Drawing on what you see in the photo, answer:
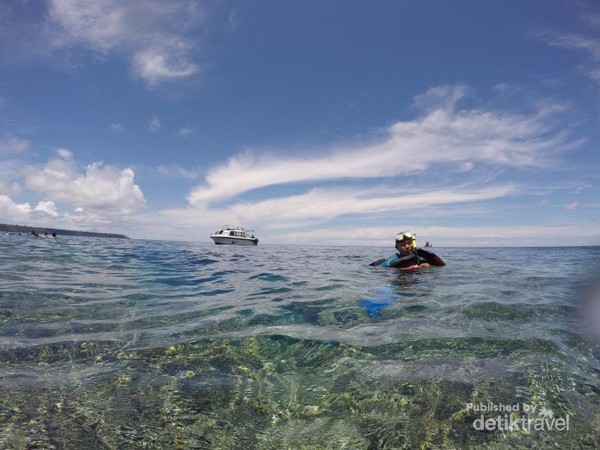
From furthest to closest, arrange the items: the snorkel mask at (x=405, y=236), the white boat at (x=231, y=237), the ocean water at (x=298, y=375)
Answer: the white boat at (x=231, y=237)
the snorkel mask at (x=405, y=236)
the ocean water at (x=298, y=375)

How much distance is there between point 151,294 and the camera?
930 centimetres

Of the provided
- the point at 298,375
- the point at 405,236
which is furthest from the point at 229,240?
the point at 298,375

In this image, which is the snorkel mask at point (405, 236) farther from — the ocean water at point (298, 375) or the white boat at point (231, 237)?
the white boat at point (231, 237)

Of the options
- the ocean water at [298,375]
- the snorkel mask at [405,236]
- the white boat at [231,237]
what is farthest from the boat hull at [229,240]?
the ocean water at [298,375]

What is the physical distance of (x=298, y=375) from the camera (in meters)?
4.15

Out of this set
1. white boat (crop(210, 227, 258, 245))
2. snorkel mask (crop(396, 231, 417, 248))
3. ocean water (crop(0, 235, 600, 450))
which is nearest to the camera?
ocean water (crop(0, 235, 600, 450))

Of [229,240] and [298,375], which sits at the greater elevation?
[229,240]

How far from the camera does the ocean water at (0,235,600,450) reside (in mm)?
2938

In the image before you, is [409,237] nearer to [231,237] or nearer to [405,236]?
[405,236]

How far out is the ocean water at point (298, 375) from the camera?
294 centimetres

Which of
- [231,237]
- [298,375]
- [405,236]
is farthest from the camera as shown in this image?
[231,237]

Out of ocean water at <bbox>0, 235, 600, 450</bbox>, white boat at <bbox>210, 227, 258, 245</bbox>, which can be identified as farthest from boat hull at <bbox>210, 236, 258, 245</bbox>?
ocean water at <bbox>0, 235, 600, 450</bbox>

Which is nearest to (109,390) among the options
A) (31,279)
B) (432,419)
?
(432,419)

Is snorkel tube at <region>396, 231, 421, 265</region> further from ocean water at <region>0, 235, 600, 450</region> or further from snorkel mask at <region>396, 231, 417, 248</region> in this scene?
ocean water at <region>0, 235, 600, 450</region>
